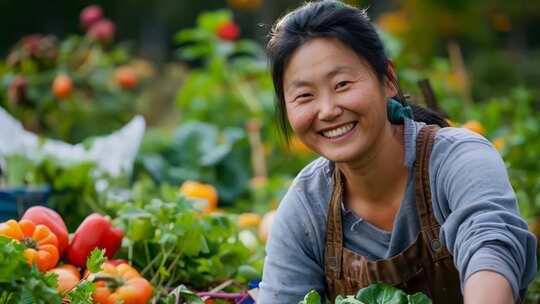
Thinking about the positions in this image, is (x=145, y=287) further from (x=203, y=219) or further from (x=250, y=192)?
(x=250, y=192)

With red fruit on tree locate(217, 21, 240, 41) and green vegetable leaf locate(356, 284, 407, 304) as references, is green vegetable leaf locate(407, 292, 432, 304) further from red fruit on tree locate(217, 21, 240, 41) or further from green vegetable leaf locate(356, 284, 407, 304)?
red fruit on tree locate(217, 21, 240, 41)

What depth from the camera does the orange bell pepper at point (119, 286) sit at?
2322 mm

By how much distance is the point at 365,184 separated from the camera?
2.26 metres

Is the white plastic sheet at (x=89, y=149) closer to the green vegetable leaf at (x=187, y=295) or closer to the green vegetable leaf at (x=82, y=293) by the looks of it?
the green vegetable leaf at (x=187, y=295)

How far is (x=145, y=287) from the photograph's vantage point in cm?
245

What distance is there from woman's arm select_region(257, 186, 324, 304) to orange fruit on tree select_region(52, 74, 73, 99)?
12.5 feet

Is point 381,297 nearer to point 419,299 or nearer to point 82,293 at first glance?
point 419,299

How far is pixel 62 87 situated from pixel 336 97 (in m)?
4.09

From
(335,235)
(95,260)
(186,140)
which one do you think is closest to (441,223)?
(335,235)

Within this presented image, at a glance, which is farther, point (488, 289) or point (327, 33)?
point (327, 33)

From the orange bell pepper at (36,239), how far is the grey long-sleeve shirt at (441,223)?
2.00 feet

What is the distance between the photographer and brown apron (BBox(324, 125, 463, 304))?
7.12ft

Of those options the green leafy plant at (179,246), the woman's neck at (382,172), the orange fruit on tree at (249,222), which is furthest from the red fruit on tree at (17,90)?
the woman's neck at (382,172)

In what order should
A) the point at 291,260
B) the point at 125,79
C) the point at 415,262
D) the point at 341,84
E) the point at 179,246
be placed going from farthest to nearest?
the point at 125,79, the point at 179,246, the point at 291,260, the point at 415,262, the point at 341,84
